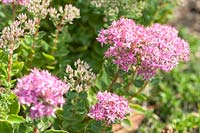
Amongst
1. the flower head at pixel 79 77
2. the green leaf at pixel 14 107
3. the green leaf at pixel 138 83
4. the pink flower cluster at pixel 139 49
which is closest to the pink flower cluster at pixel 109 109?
the flower head at pixel 79 77

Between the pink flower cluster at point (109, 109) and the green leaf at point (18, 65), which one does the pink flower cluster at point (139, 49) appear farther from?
the green leaf at point (18, 65)

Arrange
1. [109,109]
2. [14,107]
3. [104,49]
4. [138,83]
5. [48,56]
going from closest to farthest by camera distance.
Answer: [109,109], [14,107], [138,83], [48,56], [104,49]

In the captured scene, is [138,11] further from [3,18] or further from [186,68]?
[186,68]

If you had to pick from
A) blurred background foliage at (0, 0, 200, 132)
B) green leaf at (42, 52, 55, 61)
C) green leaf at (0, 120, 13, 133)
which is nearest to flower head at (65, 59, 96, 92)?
green leaf at (0, 120, 13, 133)

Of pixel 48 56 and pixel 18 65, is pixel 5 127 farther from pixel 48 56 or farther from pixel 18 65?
pixel 48 56

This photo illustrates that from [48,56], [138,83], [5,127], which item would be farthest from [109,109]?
[48,56]

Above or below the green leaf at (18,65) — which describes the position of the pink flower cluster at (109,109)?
below
